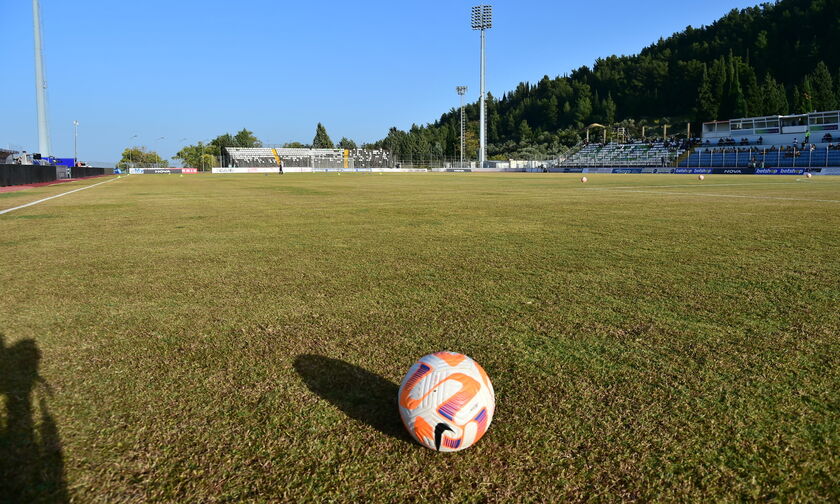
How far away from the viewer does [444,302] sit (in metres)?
4.22

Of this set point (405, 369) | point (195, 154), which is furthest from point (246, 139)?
point (405, 369)

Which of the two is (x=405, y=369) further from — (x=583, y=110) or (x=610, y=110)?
(x=583, y=110)

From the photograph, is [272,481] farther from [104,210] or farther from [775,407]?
[104,210]

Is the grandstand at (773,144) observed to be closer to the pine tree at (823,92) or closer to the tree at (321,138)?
the pine tree at (823,92)

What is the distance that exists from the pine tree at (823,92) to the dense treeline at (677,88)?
6.6 inches

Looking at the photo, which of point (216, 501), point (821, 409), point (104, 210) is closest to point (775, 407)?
point (821, 409)

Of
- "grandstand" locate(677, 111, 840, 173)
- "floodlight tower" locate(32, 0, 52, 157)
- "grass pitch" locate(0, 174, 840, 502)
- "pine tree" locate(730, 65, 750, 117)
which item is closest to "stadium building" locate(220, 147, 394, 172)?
"floodlight tower" locate(32, 0, 52, 157)

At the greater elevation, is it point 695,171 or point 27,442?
point 695,171

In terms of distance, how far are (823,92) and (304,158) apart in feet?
307

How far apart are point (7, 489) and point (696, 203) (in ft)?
48.5

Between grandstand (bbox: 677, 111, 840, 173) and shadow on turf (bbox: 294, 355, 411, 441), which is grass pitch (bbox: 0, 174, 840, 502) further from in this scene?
grandstand (bbox: 677, 111, 840, 173)

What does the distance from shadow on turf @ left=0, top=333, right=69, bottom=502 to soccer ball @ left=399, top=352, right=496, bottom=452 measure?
51.4 inches

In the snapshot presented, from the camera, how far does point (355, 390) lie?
266 centimetres

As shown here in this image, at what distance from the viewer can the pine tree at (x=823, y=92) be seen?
85.4 m
